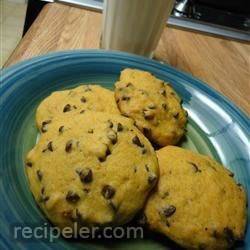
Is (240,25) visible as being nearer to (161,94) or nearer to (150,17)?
(150,17)

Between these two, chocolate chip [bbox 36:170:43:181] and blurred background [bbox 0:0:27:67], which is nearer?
chocolate chip [bbox 36:170:43:181]

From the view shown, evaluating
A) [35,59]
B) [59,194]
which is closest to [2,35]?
[35,59]

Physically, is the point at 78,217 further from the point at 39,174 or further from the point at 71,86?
the point at 71,86

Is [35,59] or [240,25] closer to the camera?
[35,59]

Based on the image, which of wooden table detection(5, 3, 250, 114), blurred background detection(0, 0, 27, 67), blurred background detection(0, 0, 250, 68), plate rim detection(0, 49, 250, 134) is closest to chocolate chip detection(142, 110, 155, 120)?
plate rim detection(0, 49, 250, 134)

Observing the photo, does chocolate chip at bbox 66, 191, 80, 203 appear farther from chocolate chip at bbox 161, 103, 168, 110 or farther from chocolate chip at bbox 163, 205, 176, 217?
chocolate chip at bbox 161, 103, 168, 110

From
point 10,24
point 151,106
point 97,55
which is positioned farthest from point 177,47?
point 10,24

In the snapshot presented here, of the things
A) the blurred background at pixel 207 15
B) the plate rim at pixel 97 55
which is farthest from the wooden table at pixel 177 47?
the plate rim at pixel 97 55
